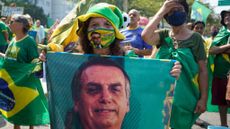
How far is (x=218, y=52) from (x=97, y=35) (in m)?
3.64

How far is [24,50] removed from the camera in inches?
221

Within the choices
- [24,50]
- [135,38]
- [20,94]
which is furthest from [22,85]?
[135,38]

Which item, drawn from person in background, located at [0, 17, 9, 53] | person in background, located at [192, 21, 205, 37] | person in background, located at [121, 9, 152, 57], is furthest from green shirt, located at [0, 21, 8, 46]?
person in background, located at [192, 21, 205, 37]

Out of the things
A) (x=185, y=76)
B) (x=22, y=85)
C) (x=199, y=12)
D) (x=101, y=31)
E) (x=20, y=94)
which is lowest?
(x=20, y=94)

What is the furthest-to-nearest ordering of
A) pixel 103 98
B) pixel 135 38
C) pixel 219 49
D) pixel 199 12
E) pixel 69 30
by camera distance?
pixel 199 12
pixel 135 38
pixel 219 49
pixel 69 30
pixel 103 98

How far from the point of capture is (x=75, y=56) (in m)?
2.90

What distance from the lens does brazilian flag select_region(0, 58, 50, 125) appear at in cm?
571

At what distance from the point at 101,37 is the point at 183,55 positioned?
984mm

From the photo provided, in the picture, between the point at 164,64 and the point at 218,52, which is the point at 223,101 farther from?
the point at 164,64

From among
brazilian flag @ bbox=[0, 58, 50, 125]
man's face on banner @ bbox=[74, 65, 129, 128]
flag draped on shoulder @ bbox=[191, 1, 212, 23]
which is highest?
flag draped on shoulder @ bbox=[191, 1, 212, 23]

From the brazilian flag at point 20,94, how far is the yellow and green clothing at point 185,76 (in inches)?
93.6

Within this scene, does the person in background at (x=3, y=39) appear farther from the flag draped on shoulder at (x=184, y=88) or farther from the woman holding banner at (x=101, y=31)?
the woman holding banner at (x=101, y=31)

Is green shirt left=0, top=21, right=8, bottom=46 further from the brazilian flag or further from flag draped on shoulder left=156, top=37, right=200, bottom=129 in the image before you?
flag draped on shoulder left=156, top=37, right=200, bottom=129

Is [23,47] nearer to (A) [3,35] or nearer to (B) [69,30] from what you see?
(B) [69,30]
